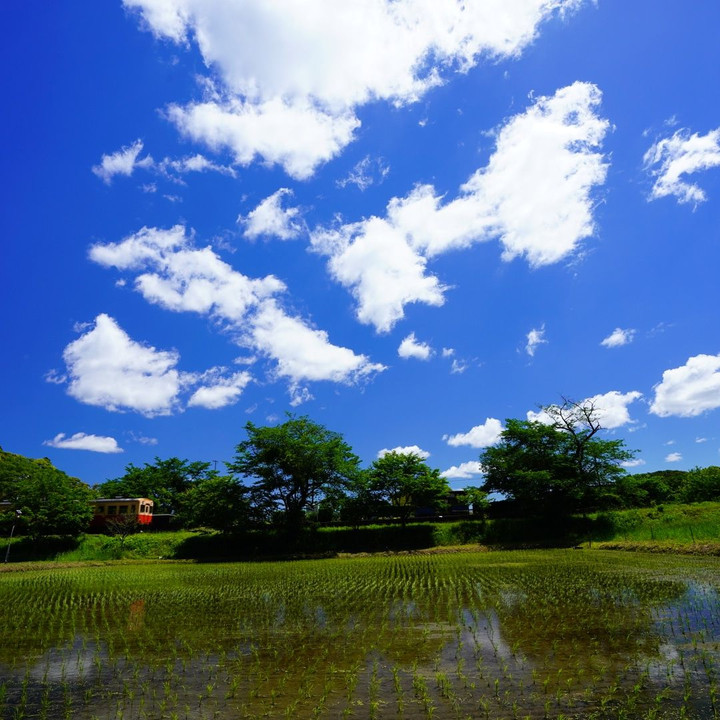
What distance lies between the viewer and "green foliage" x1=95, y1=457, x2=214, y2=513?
68625 millimetres

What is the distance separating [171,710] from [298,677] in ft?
6.47

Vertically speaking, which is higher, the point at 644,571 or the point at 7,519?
the point at 7,519

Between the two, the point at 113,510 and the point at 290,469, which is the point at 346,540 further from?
the point at 113,510

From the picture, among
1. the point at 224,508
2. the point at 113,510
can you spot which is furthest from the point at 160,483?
the point at 224,508

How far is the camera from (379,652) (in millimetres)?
8781

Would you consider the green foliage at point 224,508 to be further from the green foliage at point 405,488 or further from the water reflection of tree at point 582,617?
the water reflection of tree at point 582,617

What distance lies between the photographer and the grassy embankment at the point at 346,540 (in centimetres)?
3797

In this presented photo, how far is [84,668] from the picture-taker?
850cm

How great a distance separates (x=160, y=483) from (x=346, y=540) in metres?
42.6

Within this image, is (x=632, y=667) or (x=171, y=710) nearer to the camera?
(x=171, y=710)

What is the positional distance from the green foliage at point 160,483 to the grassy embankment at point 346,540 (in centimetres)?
2737

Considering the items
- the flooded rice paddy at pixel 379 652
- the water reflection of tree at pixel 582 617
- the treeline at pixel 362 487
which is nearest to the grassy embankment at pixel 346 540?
the treeline at pixel 362 487

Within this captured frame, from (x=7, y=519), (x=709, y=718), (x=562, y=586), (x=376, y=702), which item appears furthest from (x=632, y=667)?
(x=7, y=519)

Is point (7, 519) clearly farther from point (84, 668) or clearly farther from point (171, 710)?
point (171, 710)
